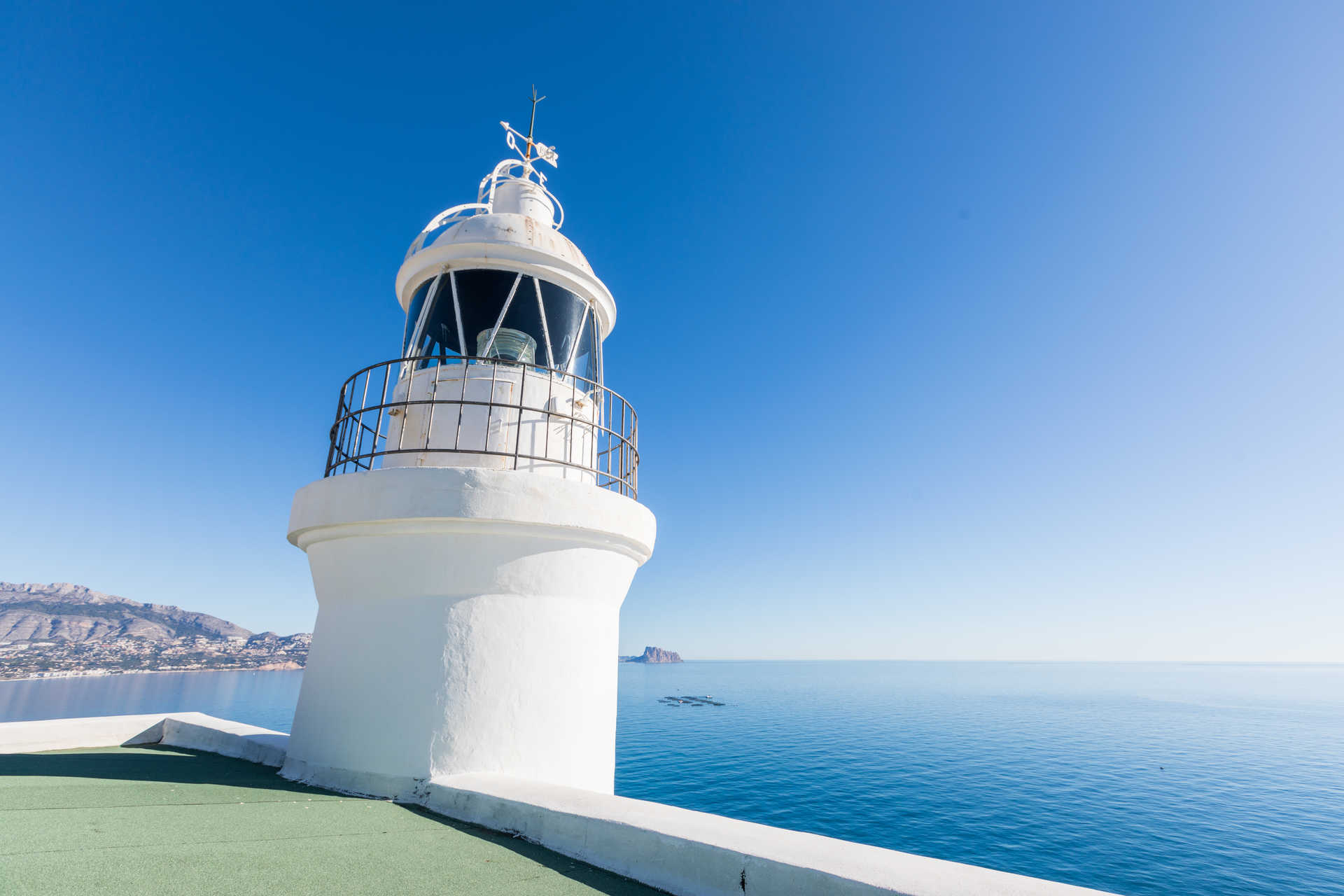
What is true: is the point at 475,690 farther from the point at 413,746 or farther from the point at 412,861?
the point at 412,861

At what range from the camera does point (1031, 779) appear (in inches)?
1430

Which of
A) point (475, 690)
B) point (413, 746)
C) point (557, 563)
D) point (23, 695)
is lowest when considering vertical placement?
point (23, 695)

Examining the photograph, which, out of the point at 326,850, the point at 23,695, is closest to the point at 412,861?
the point at 326,850

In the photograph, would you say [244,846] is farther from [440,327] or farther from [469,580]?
[440,327]

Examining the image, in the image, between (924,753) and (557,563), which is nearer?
(557,563)

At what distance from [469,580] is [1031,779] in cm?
4200

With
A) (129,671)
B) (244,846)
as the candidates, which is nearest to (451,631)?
(244,846)

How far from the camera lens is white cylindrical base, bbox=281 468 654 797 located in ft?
16.3

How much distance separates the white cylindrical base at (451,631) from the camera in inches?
195

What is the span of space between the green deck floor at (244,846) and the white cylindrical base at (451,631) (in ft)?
1.57

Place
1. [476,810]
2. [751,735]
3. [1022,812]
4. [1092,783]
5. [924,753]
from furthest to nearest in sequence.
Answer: [751,735] → [924,753] → [1092,783] → [1022,812] → [476,810]

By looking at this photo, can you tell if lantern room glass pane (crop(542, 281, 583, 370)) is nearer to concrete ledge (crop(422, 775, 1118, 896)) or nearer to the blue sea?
concrete ledge (crop(422, 775, 1118, 896))

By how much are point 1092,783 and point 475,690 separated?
43053 millimetres

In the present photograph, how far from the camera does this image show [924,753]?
4472cm
